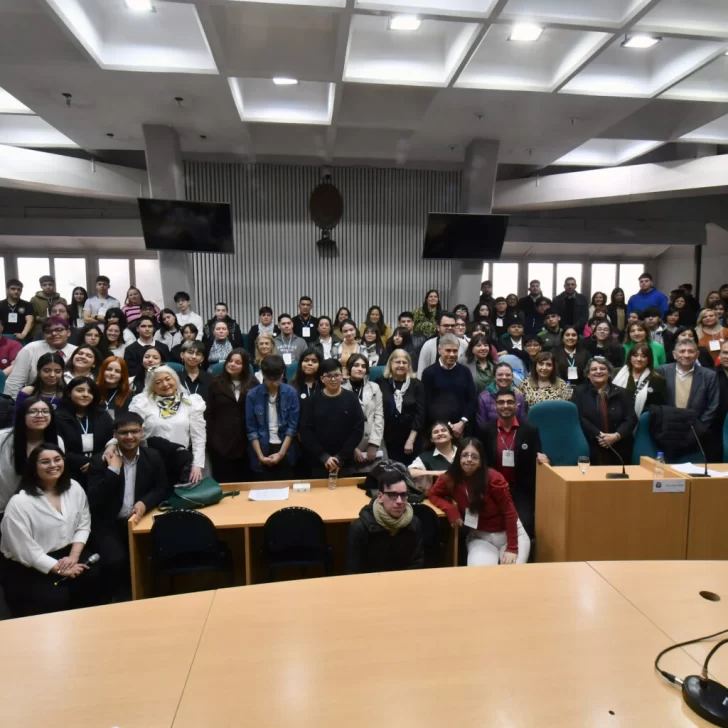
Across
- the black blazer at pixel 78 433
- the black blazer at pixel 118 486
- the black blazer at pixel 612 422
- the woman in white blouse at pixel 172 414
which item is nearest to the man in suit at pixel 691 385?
the black blazer at pixel 612 422

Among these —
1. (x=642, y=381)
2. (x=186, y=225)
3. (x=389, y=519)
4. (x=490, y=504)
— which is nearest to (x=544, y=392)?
(x=642, y=381)

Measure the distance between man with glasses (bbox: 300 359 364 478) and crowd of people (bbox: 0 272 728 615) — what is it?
1 cm

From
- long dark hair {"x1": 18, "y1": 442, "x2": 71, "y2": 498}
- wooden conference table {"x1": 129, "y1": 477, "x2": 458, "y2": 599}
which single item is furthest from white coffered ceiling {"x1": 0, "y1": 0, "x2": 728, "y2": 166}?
wooden conference table {"x1": 129, "y1": 477, "x2": 458, "y2": 599}

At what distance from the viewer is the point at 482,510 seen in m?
3.17

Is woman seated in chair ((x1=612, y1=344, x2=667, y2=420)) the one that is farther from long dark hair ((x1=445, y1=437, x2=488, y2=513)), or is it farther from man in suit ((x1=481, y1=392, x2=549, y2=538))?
long dark hair ((x1=445, y1=437, x2=488, y2=513))

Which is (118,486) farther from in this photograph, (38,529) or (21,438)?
(21,438)

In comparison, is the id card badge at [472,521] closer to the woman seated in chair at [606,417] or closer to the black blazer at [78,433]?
the woman seated in chair at [606,417]

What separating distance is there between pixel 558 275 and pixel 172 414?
32.9 ft

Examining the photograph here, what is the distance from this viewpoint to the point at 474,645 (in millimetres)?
1781

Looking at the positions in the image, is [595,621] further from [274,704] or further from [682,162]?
[682,162]

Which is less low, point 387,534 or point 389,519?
point 389,519

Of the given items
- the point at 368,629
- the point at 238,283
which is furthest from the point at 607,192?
the point at 368,629

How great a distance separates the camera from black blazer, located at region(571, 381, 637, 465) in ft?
13.3

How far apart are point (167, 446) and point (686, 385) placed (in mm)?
3961
